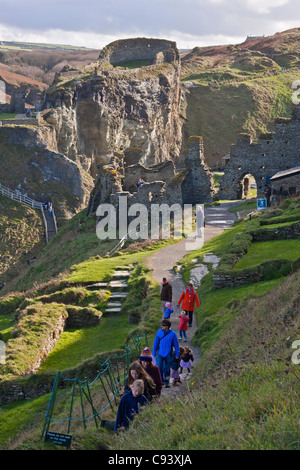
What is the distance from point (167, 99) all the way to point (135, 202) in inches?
1884

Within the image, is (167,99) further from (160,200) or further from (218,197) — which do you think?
(160,200)

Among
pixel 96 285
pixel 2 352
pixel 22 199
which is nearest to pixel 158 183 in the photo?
pixel 96 285

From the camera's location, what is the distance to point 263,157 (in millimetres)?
45625

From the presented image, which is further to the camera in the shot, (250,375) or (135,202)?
(135,202)

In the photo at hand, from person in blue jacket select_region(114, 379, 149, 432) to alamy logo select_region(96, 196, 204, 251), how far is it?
23638 mm

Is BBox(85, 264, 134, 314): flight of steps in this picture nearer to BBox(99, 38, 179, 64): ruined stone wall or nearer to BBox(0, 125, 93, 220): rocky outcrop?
BBox(0, 125, 93, 220): rocky outcrop

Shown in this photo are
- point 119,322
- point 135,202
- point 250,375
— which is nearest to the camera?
point 250,375

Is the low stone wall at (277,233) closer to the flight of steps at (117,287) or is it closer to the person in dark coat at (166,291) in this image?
the flight of steps at (117,287)

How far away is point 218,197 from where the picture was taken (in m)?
47.0

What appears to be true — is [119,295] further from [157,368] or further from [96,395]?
[157,368]

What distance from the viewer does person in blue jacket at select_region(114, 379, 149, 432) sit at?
370 inches

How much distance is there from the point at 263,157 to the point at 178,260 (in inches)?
848
